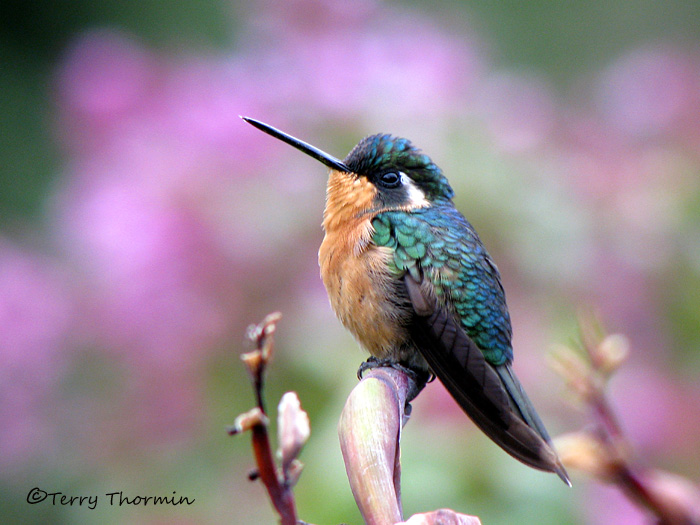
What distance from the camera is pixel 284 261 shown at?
190cm

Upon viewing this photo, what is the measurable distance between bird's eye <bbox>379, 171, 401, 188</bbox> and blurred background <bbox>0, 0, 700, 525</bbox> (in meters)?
0.33

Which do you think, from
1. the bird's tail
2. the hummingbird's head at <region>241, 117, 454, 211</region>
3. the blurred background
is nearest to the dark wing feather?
Result: the bird's tail

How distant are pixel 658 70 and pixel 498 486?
5.01 ft

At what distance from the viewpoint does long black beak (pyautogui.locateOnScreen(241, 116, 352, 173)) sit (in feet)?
3.52

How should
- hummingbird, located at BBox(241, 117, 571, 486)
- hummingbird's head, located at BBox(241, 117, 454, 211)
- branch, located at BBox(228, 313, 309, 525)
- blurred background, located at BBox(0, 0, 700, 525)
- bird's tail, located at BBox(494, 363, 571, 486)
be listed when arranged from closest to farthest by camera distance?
branch, located at BBox(228, 313, 309, 525) < bird's tail, located at BBox(494, 363, 571, 486) < hummingbird, located at BBox(241, 117, 571, 486) < hummingbird's head, located at BBox(241, 117, 454, 211) < blurred background, located at BBox(0, 0, 700, 525)

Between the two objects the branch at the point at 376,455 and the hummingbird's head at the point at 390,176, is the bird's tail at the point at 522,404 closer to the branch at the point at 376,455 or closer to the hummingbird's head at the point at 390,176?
the hummingbird's head at the point at 390,176

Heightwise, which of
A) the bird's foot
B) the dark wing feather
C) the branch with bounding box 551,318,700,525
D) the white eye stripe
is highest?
the white eye stripe

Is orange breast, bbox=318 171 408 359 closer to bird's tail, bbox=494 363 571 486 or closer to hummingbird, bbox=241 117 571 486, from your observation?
hummingbird, bbox=241 117 571 486

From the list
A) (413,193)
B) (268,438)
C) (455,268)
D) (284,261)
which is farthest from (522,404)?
(268,438)

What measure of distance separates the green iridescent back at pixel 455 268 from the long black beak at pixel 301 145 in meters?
0.13

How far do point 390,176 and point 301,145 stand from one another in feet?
1.34

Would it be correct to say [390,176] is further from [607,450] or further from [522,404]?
[607,450]

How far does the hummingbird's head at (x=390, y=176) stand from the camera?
1.53 metres

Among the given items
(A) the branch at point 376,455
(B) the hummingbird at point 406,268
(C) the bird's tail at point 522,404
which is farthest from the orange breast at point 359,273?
(A) the branch at point 376,455
